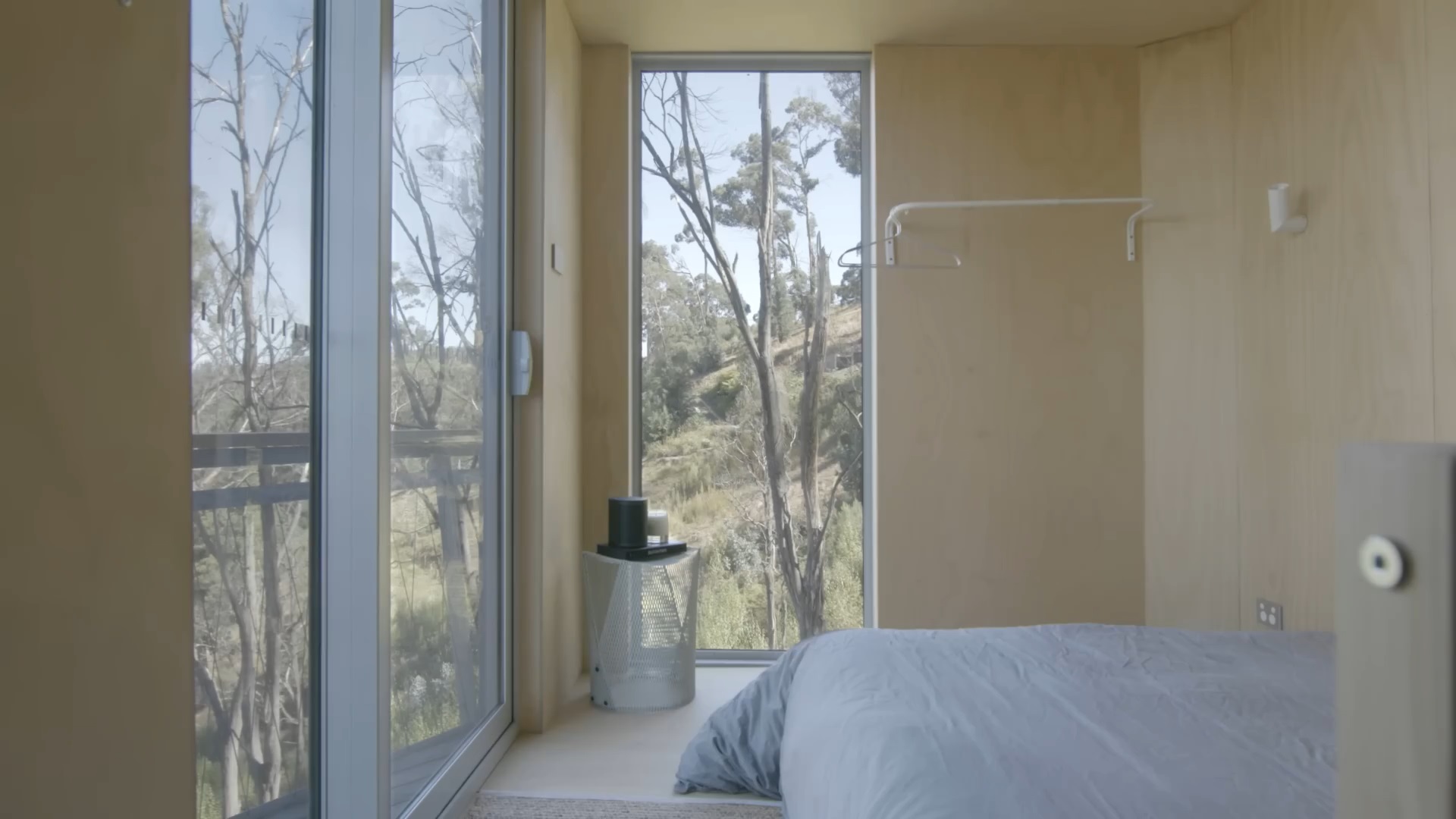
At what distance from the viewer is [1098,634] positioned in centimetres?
211

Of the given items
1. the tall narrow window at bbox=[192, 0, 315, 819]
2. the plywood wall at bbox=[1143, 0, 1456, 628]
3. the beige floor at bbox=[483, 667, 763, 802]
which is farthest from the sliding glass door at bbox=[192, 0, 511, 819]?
the plywood wall at bbox=[1143, 0, 1456, 628]

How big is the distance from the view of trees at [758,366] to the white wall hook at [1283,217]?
1.38m

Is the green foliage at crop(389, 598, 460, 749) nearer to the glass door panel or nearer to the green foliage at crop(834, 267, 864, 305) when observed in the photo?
the glass door panel

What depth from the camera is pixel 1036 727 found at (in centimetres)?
146

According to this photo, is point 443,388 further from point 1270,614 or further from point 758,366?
point 1270,614

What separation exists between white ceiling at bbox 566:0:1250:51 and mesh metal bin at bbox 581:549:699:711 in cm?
184

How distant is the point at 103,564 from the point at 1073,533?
3097 mm

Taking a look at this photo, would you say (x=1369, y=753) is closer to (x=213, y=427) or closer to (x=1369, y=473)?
(x=1369, y=473)

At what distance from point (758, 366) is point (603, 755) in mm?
1544

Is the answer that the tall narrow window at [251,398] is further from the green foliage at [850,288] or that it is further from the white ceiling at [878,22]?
the green foliage at [850,288]

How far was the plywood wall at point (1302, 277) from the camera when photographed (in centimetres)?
229

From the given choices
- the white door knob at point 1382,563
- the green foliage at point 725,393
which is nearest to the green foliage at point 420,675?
the green foliage at point 725,393

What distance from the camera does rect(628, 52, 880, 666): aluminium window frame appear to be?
3.47 m

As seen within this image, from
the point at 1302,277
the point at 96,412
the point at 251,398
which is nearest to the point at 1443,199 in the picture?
the point at 1302,277
